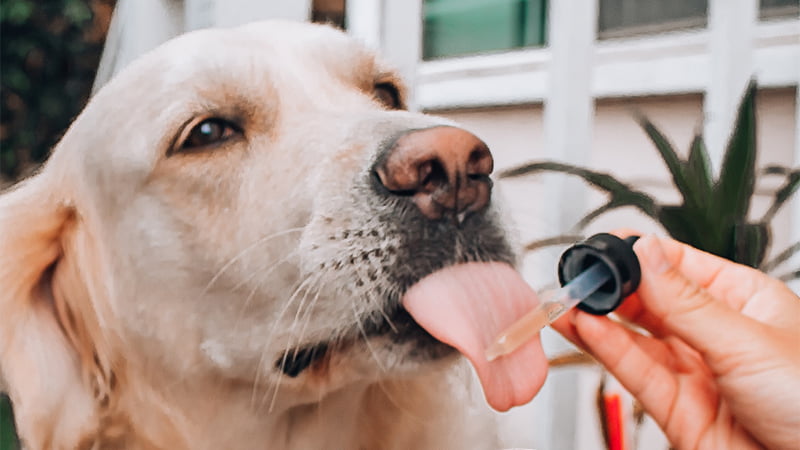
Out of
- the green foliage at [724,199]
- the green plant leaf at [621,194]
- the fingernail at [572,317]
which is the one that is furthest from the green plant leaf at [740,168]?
the fingernail at [572,317]

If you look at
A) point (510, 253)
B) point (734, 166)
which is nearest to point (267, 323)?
point (510, 253)

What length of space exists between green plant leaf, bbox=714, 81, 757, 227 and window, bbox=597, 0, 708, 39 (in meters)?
0.63

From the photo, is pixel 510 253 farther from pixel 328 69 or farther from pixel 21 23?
pixel 21 23

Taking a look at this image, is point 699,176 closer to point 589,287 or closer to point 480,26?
point 589,287

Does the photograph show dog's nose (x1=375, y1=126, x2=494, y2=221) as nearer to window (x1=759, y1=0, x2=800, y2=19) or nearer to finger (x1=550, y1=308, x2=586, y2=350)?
finger (x1=550, y1=308, x2=586, y2=350)

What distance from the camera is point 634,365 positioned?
0.88m

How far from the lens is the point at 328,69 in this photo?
1015 mm

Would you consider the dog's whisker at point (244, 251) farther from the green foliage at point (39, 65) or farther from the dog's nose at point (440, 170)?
the green foliage at point (39, 65)

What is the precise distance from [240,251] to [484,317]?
371 mm

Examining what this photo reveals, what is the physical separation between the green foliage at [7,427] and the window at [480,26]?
5.01 ft

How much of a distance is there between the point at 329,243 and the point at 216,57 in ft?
1.11

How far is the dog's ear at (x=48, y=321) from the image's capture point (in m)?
0.96

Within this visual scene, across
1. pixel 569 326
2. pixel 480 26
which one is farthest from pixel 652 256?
pixel 480 26

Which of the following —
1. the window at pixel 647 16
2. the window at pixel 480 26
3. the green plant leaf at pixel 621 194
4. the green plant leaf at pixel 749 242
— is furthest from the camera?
the window at pixel 480 26
